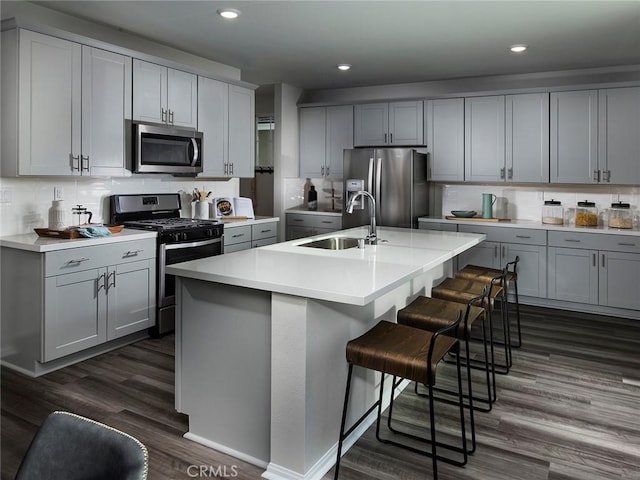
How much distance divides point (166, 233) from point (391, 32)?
97.1 inches

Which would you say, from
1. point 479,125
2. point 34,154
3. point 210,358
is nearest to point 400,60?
point 479,125

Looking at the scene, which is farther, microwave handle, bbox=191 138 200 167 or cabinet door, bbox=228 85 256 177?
cabinet door, bbox=228 85 256 177

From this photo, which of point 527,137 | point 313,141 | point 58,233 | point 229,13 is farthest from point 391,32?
point 58,233

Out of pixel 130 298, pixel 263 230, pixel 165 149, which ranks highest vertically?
pixel 165 149

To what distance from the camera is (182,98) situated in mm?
4598

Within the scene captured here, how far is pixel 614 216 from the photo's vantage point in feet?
16.9

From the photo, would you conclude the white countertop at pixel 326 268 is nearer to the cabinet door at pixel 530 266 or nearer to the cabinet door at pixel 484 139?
the cabinet door at pixel 530 266

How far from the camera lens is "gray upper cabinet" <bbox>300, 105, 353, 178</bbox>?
6.41 m

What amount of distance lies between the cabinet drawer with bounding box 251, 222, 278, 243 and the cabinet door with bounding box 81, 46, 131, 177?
1451 millimetres

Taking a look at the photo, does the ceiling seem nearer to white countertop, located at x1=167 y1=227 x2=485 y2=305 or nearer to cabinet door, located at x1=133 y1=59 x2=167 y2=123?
cabinet door, located at x1=133 y1=59 x2=167 y2=123

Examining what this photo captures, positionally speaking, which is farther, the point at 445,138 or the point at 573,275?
the point at 445,138

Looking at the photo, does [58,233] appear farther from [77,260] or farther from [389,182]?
[389,182]

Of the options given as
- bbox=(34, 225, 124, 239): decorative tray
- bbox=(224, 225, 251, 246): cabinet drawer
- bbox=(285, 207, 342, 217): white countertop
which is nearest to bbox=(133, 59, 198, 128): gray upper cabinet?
bbox=(224, 225, 251, 246): cabinet drawer

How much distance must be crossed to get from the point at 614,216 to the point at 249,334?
14.6 feet
